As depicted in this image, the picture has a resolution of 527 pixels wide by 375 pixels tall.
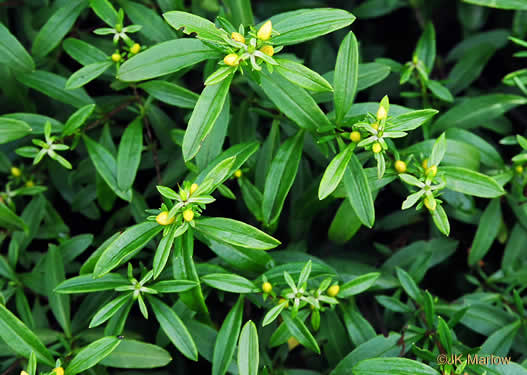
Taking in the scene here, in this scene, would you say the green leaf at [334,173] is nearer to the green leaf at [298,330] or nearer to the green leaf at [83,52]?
the green leaf at [298,330]

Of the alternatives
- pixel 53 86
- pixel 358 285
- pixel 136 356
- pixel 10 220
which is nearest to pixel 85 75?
pixel 53 86

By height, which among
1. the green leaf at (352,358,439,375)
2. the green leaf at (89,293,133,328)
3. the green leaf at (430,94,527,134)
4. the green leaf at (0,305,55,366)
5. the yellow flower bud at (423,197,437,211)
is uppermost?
the green leaf at (430,94,527,134)

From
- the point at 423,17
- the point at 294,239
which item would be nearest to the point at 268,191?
the point at 294,239

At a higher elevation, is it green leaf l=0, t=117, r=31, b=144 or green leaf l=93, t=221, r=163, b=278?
green leaf l=0, t=117, r=31, b=144

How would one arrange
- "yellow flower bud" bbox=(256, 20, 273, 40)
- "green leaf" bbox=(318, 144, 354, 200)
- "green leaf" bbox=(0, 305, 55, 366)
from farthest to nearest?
"green leaf" bbox=(0, 305, 55, 366)
"green leaf" bbox=(318, 144, 354, 200)
"yellow flower bud" bbox=(256, 20, 273, 40)

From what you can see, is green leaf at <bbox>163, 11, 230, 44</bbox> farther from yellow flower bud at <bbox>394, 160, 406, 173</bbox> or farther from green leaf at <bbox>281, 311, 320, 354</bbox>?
green leaf at <bbox>281, 311, 320, 354</bbox>

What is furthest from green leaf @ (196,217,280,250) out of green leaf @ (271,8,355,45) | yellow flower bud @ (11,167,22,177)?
yellow flower bud @ (11,167,22,177)

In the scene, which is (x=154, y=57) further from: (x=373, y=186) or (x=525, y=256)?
(x=525, y=256)
